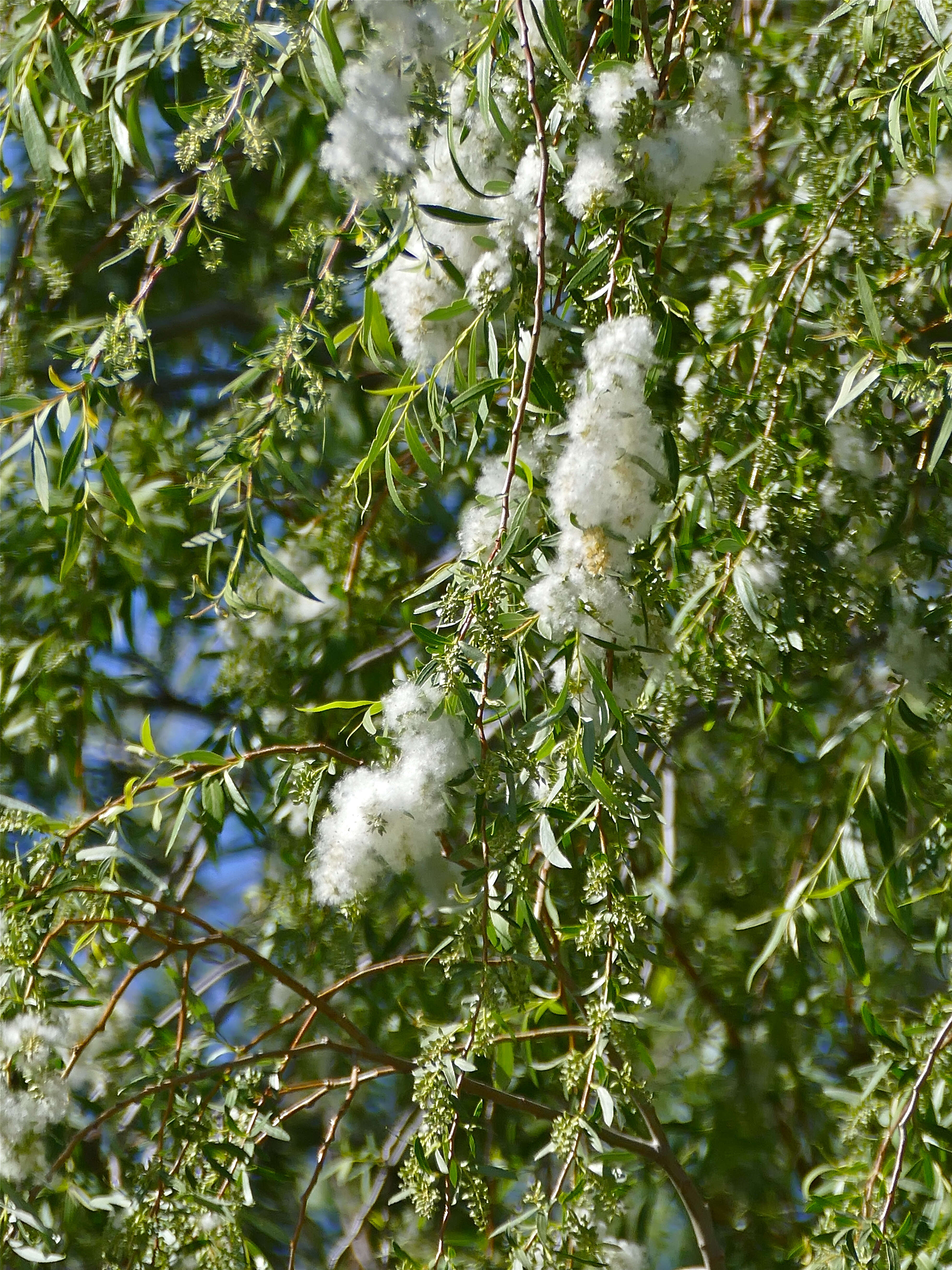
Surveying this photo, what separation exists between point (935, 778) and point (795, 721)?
40 cm

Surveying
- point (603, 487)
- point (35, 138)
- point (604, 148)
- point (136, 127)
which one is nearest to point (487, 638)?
point (603, 487)

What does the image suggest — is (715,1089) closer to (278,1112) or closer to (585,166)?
(278,1112)

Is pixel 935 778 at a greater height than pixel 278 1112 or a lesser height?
greater

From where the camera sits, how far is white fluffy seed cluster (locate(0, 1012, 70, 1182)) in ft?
3.36

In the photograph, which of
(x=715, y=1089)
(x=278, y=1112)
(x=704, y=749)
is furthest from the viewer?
(x=704, y=749)

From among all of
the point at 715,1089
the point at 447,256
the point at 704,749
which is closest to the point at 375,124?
the point at 447,256

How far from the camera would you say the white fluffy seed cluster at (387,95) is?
33.0 inches

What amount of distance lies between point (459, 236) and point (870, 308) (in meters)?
0.36

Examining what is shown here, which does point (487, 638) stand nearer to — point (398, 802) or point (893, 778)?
point (398, 802)

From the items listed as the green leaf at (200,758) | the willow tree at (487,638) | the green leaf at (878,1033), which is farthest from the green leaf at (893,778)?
the green leaf at (200,758)

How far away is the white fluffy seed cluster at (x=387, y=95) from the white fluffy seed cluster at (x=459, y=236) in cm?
3

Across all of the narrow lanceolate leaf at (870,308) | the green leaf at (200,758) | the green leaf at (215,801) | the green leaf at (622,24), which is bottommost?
the green leaf at (215,801)

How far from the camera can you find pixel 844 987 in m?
1.69

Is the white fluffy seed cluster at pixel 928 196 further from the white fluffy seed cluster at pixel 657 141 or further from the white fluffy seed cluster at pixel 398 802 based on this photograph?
the white fluffy seed cluster at pixel 398 802
